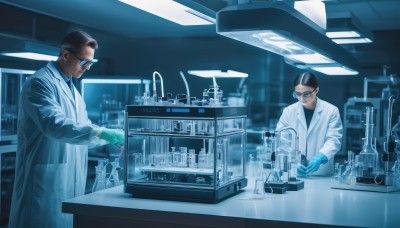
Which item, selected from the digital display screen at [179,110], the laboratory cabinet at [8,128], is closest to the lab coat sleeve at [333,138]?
the digital display screen at [179,110]

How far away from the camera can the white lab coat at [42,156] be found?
2.40 m

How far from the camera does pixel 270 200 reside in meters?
2.27

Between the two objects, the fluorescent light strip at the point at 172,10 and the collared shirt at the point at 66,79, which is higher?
the fluorescent light strip at the point at 172,10

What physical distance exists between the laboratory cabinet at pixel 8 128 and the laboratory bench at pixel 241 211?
2550 millimetres

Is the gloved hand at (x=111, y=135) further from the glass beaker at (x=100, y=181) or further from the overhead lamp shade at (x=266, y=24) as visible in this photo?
the overhead lamp shade at (x=266, y=24)

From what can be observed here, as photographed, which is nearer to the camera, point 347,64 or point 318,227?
point 318,227

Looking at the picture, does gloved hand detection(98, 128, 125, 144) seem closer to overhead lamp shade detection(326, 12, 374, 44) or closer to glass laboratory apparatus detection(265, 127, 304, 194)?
glass laboratory apparatus detection(265, 127, 304, 194)

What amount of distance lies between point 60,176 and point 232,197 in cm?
93

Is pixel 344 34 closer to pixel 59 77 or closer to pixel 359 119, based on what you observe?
pixel 59 77

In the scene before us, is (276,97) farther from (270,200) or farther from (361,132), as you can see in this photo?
(270,200)

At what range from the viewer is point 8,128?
4.74 m

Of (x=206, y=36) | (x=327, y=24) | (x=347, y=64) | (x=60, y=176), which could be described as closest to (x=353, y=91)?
(x=206, y=36)

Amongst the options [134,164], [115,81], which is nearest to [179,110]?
[134,164]

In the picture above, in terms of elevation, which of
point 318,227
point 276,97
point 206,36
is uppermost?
point 206,36
